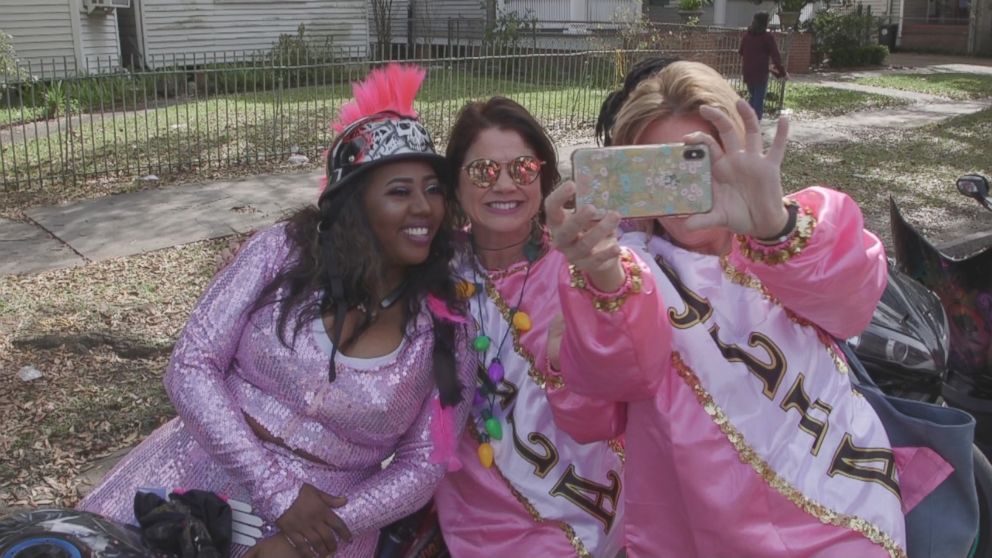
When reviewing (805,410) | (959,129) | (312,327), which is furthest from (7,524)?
(959,129)

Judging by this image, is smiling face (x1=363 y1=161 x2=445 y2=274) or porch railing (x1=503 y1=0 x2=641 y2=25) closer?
smiling face (x1=363 y1=161 x2=445 y2=274)

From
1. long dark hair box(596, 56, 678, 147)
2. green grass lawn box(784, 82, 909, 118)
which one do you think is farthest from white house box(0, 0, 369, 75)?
long dark hair box(596, 56, 678, 147)

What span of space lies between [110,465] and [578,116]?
1003 cm

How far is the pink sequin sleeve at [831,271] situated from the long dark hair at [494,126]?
2.59 ft

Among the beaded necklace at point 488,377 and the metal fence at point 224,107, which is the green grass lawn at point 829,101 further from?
the beaded necklace at point 488,377

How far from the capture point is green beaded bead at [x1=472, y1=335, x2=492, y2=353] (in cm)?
244

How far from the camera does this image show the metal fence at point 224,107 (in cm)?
952

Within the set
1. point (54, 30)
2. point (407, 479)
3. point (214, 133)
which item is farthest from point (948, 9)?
point (407, 479)

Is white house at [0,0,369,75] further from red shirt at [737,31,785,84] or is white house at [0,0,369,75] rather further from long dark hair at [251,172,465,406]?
long dark hair at [251,172,465,406]

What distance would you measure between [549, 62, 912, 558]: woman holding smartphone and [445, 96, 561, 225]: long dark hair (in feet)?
1.75

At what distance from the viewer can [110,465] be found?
400cm

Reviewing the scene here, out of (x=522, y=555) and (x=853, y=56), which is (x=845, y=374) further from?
(x=853, y=56)

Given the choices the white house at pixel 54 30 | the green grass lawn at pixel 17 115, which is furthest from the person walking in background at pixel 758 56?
the white house at pixel 54 30

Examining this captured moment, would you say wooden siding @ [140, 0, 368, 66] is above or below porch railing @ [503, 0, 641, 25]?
below
